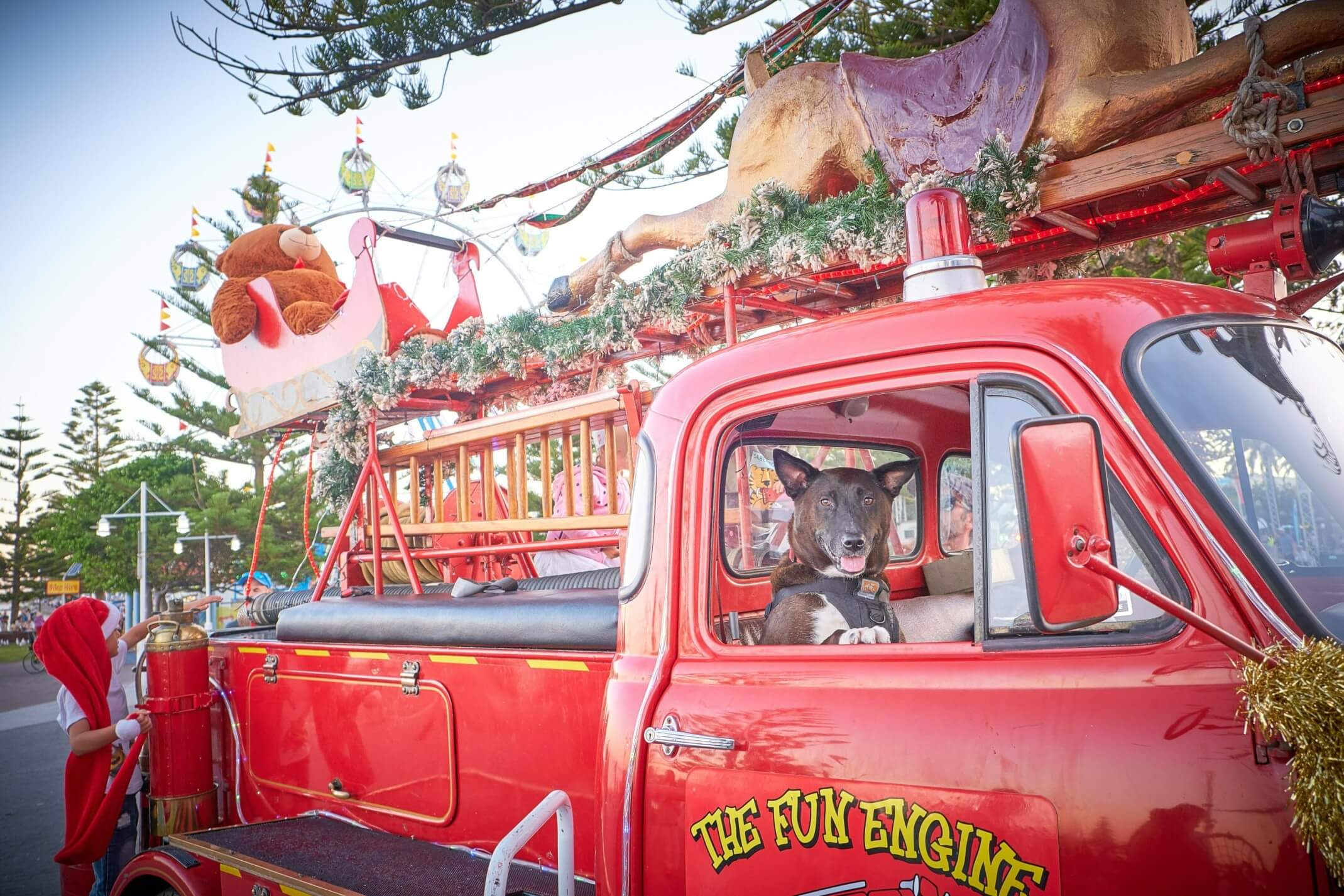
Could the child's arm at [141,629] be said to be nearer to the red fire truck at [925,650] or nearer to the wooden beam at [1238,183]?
the red fire truck at [925,650]

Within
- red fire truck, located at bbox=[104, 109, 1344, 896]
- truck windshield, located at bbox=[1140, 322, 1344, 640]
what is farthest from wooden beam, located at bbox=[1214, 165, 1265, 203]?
truck windshield, located at bbox=[1140, 322, 1344, 640]

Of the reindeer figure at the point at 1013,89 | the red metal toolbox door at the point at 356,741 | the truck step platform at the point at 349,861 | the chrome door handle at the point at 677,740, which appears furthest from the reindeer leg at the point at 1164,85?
the truck step platform at the point at 349,861

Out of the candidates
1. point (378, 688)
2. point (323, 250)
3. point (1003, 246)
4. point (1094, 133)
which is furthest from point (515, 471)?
point (323, 250)

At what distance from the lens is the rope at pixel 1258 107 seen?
3.18 meters

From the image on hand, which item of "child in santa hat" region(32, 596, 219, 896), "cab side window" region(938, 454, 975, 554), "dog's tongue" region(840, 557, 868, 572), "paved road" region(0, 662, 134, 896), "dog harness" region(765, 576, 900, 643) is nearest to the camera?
"dog harness" region(765, 576, 900, 643)

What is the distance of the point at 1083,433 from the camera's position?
136cm

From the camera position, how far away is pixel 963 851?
1562mm

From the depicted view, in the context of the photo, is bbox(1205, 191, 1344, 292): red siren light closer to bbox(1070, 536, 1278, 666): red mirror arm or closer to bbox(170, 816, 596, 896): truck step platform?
bbox(1070, 536, 1278, 666): red mirror arm

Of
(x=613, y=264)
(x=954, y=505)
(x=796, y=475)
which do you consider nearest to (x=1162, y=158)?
(x=954, y=505)

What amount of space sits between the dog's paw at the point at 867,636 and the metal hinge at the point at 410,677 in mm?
1553

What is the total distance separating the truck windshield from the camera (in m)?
1.52

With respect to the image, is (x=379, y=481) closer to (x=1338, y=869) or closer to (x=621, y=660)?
(x=621, y=660)

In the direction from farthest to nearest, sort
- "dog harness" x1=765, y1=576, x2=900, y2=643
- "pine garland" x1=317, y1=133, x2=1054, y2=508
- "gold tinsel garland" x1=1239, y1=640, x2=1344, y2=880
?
1. "pine garland" x1=317, y1=133, x2=1054, y2=508
2. "dog harness" x1=765, y1=576, x2=900, y2=643
3. "gold tinsel garland" x1=1239, y1=640, x2=1344, y2=880

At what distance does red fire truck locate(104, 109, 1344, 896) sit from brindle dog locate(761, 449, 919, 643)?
0.23ft
